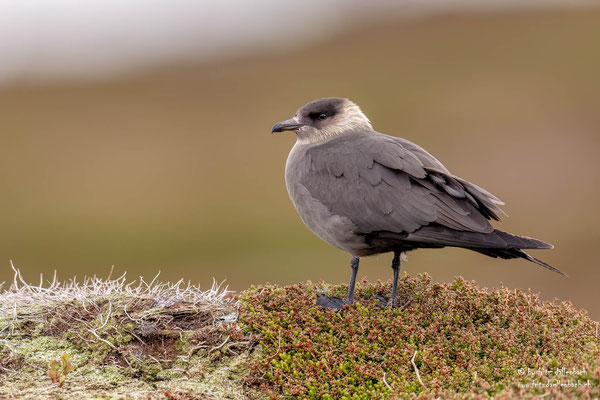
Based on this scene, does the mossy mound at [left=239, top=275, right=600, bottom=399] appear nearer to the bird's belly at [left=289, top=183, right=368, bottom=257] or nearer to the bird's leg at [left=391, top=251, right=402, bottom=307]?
the bird's leg at [left=391, top=251, right=402, bottom=307]

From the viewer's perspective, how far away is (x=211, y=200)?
17.6m

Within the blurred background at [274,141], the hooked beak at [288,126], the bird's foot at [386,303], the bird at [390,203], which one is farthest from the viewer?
the blurred background at [274,141]

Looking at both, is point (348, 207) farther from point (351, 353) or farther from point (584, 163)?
point (584, 163)

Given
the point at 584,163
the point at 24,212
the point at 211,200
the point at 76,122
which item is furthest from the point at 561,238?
the point at 76,122

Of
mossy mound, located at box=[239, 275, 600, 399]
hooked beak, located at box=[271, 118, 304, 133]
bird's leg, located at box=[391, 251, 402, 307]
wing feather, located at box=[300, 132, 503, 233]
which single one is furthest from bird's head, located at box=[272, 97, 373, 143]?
mossy mound, located at box=[239, 275, 600, 399]

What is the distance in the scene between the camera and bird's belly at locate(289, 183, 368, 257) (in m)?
5.90

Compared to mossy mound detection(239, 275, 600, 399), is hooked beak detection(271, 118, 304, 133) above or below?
above

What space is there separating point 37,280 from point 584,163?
12.8m

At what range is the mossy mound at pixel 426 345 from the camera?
14.9 ft

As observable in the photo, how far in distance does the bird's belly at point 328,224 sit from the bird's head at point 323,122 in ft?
3.00

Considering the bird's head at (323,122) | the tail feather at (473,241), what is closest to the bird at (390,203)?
the tail feather at (473,241)

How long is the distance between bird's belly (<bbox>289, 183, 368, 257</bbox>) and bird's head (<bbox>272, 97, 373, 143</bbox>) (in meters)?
0.91

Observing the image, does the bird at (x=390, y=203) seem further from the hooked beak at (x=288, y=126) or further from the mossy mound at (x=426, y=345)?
the hooked beak at (x=288, y=126)

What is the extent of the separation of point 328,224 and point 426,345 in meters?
1.44
